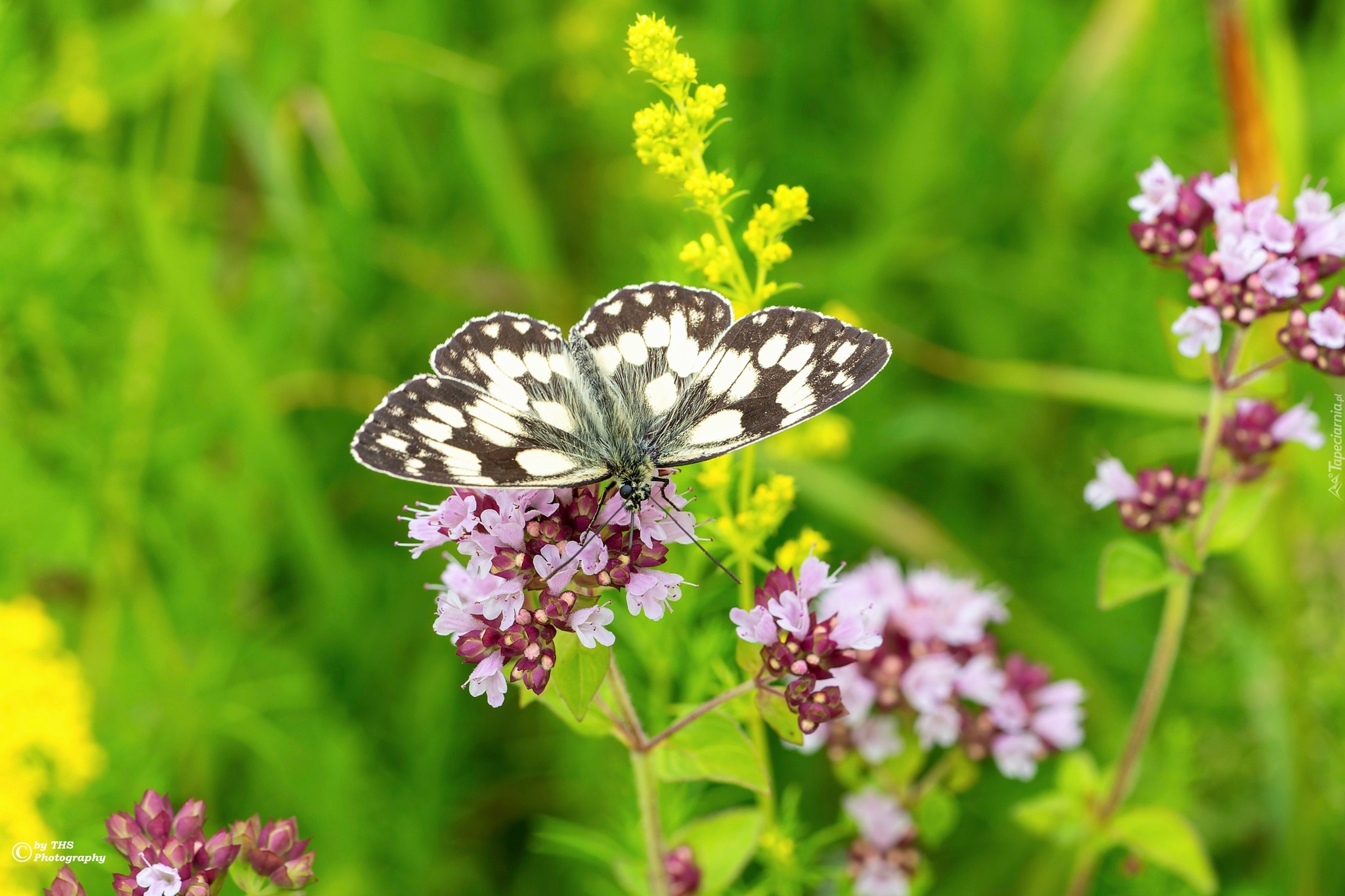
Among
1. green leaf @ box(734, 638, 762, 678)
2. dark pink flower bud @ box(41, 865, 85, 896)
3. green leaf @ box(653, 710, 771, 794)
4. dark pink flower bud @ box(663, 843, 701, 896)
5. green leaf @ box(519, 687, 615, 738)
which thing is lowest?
dark pink flower bud @ box(41, 865, 85, 896)

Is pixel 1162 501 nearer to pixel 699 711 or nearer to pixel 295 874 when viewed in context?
pixel 699 711

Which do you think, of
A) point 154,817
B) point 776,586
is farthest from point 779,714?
point 154,817

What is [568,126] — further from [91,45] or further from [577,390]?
[577,390]

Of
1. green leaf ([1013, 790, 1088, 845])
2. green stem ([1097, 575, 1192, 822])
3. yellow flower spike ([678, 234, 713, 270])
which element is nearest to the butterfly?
yellow flower spike ([678, 234, 713, 270])

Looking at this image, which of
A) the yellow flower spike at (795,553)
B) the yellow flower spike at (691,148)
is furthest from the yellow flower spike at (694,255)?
the yellow flower spike at (795,553)

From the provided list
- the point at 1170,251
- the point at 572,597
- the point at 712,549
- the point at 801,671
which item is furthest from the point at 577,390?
the point at 1170,251

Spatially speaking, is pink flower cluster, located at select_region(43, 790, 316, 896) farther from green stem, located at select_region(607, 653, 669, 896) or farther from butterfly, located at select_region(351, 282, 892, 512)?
butterfly, located at select_region(351, 282, 892, 512)
